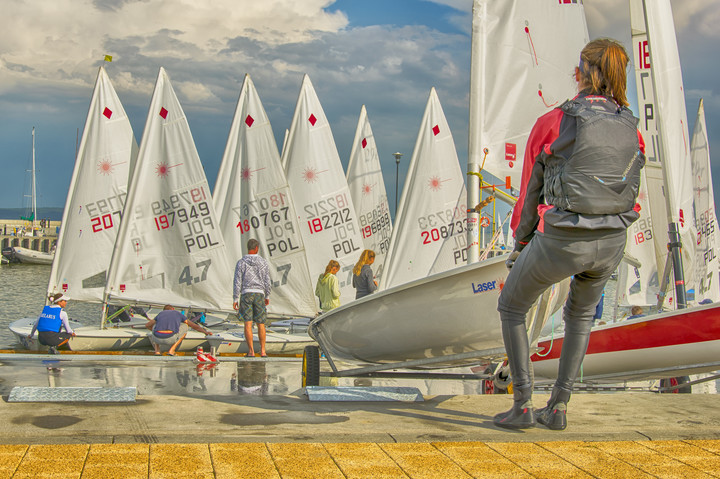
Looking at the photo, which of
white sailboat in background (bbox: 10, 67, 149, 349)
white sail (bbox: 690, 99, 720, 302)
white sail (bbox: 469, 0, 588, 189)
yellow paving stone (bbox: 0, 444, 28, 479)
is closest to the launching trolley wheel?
yellow paving stone (bbox: 0, 444, 28, 479)

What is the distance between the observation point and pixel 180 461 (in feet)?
8.69

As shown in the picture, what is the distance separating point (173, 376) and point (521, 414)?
15.0 ft

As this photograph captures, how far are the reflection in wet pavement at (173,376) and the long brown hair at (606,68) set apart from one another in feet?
11.4

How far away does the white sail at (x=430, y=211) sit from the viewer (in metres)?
18.6

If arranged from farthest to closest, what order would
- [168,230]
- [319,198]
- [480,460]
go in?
[319,198], [168,230], [480,460]

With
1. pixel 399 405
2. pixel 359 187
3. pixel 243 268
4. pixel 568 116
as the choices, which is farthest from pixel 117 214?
pixel 568 116

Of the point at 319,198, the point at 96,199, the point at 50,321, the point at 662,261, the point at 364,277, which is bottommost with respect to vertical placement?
the point at 50,321

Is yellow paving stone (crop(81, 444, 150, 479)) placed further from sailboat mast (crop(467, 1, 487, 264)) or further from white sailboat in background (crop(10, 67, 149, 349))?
white sailboat in background (crop(10, 67, 149, 349))

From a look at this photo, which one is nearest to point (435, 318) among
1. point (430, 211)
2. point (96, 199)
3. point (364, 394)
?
point (364, 394)

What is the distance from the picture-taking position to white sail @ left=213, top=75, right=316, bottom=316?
16.6 m

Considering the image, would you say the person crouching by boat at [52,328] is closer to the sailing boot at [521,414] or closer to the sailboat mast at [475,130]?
the sailboat mast at [475,130]

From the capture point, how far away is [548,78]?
362 inches

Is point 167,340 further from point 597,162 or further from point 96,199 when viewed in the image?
point 597,162

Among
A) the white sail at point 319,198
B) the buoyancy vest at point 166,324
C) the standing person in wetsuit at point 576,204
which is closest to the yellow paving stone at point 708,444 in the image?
the standing person in wetsuit at point 576,204
